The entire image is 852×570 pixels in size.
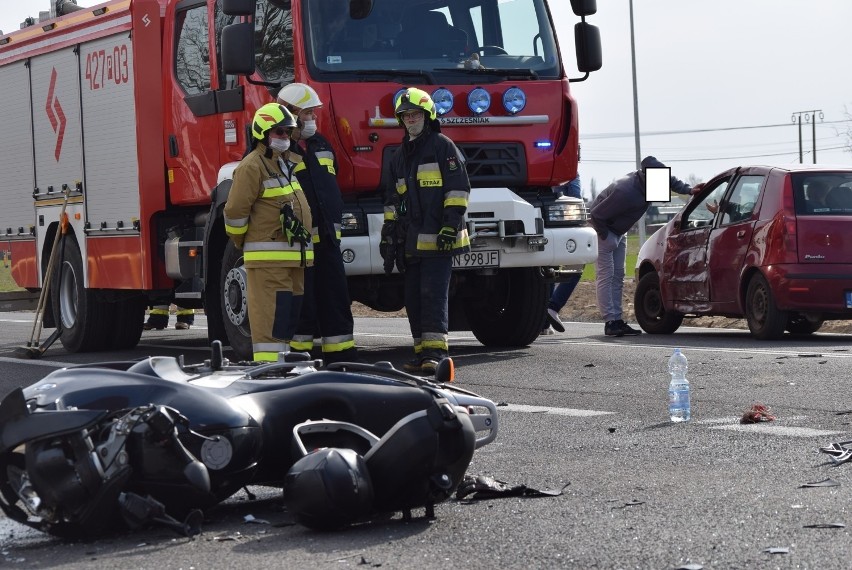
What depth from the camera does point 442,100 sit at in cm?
1211

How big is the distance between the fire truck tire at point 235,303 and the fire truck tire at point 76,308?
318 centimetres

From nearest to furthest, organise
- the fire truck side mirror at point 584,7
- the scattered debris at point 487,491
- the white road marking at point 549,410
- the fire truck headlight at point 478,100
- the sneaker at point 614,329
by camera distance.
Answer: the scattered debris at point 487,491 < the white road marking at point 549,410 < the fire truck headlight at point 478,100 < the fire truck side mirror at point 584,7 < the sneaker at point 614,329

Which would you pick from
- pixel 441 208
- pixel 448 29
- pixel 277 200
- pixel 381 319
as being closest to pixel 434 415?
pixel 277 200

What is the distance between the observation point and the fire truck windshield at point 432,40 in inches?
465

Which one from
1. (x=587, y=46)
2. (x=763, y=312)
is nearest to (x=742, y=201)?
(x=763, y=312)

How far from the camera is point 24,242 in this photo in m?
15.9

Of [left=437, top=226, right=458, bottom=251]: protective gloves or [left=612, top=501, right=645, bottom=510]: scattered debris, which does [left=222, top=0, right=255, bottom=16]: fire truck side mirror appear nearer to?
[left=437, top=226, right=458, bottom=251]: protective gloves

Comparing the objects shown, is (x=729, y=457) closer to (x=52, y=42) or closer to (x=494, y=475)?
(x=494, y=475)

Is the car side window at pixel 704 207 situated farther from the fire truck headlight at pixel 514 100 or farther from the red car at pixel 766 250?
the fire truck headlight at pixel 514 100

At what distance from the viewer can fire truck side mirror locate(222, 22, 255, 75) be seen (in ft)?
37.0

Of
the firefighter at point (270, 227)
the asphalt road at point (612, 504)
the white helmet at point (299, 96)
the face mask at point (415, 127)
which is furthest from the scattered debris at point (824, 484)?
the white helmet at point (299, 96)

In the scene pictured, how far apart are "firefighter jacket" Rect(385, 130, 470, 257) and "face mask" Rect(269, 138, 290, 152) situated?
4.16 feet

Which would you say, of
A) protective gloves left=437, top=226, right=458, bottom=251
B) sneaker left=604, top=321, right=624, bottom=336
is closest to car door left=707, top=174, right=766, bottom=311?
sneaker left=604, top=321, right=624, bottom=336

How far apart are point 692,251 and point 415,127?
495 cm
